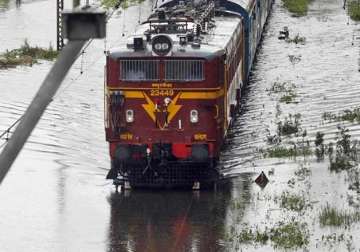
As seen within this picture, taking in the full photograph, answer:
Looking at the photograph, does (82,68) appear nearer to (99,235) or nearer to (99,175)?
(99,175)

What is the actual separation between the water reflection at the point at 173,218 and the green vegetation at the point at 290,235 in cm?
85

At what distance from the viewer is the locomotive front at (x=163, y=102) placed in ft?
64.7

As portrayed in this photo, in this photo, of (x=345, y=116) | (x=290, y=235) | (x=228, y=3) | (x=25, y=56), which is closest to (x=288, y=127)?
(x=345, y=116)

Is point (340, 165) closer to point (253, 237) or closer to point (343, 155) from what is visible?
point (343, 155)

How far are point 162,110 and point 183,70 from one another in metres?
0.85

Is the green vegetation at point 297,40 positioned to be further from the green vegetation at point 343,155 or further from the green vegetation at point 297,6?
the green vegetation at point 343,155

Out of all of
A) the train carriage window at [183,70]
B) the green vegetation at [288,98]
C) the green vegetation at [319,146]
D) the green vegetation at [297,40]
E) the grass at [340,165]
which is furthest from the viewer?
the green vegetation at [297,40]

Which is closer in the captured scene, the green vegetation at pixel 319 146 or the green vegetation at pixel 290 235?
the green vegetation at pixel 290 235

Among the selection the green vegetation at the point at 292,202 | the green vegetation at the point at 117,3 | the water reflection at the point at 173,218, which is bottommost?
the water reflection at the point at 173,218

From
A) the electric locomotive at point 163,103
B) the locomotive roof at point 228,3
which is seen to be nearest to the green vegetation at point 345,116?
the locomotive roof at point 228,3

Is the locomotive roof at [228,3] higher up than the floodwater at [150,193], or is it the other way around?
the locomotive roof at [228,3]

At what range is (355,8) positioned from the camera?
62.2 m

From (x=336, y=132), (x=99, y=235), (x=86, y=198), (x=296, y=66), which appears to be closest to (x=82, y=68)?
(x=296, y=66)

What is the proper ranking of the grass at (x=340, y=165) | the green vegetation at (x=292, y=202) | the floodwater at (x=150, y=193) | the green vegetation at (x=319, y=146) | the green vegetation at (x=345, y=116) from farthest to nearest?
the green vegetation at (x=345, y=116) < the green vegetation at (x=319, y=146) < the grass at (x=340, y=165) < the green vegetation at (x=292, y=202) < the floodwater at (x=150, y=193)
